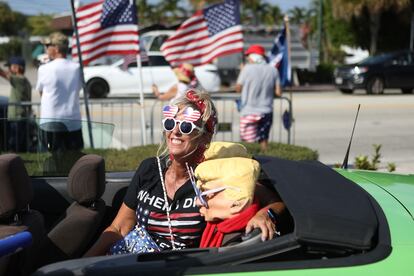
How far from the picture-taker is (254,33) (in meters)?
30.0

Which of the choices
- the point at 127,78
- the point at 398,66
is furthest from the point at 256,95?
the point at 398,66

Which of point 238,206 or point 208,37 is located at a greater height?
point 208,37

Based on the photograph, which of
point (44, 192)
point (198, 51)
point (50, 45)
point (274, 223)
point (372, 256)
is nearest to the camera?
point (372, 256)

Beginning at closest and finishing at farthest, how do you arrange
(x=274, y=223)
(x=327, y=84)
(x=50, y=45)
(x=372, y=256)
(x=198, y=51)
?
(x=372, y=256)
(x=274, y=223)
(x=50, y=45)
(x=198, y=51)
(x=327, y=84)

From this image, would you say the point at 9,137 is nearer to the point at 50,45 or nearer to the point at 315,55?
the point at 50,45

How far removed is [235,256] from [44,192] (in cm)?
182

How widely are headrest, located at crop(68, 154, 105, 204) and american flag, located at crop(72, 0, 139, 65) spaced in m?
5.96

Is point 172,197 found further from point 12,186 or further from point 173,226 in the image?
point 12,186

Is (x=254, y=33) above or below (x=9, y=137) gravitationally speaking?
above

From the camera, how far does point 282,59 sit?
10.4 meters

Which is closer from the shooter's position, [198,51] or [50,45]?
[50,45]

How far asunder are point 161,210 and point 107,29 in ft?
21.7

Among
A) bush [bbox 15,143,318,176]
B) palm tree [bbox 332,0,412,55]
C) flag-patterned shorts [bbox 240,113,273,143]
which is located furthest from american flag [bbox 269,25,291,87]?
palm tree [bbox 332,0,412,55]

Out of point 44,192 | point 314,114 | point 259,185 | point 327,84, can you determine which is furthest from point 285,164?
point 327,84
